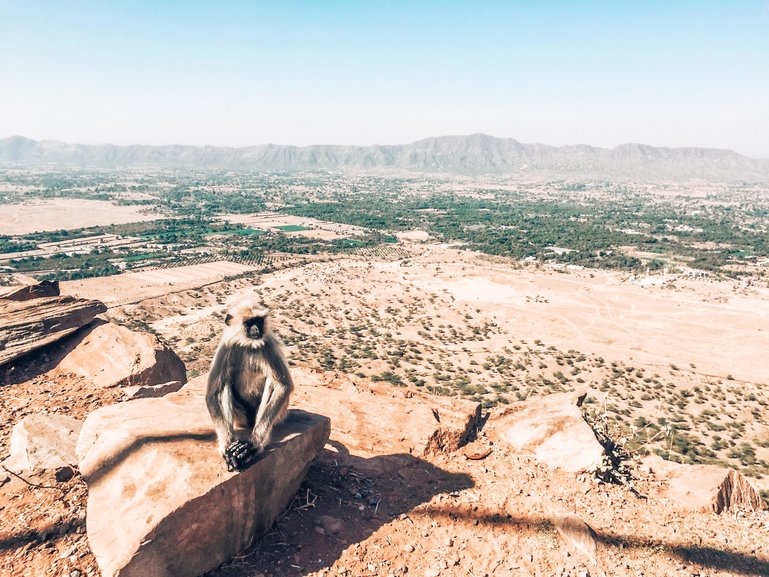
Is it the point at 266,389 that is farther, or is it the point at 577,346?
the point at 577,346

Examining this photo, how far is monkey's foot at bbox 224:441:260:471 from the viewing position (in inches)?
247

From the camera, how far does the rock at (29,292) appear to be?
1460 cm

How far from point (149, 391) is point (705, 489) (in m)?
13.2

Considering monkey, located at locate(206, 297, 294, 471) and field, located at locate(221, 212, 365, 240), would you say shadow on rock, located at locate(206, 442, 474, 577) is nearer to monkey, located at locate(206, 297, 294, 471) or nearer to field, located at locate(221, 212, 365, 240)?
monkey, located at locate(206, 297, 294, 471)

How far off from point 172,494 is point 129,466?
3.45 ft

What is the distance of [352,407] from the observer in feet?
38.3

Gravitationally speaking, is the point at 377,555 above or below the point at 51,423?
below

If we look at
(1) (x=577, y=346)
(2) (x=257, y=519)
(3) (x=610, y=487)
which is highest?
(2) (x=257, y=519)

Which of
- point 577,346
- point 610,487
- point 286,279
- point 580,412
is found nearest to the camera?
point 610,487

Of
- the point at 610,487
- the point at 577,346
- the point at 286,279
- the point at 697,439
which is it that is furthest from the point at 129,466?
the point at 286,279

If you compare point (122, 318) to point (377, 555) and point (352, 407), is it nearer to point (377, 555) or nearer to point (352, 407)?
point (352, 407)

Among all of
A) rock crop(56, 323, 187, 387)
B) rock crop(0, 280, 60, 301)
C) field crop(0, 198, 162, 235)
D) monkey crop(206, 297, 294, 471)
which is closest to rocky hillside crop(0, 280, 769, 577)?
monkey crop(206, 297, 294, 471)

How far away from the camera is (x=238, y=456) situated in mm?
6262

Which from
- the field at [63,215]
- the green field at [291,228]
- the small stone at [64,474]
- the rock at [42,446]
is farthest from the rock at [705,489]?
the field at [63,215]
